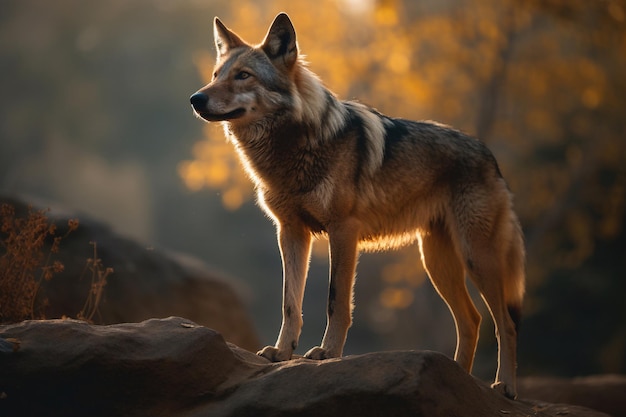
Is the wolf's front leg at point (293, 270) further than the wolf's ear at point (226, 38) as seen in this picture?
No

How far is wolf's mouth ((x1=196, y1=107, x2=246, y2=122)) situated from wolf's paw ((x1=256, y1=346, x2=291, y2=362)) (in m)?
1.59

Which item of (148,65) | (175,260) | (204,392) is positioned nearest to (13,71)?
(148,65)

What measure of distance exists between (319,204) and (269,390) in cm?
165

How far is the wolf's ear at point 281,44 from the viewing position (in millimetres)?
5254

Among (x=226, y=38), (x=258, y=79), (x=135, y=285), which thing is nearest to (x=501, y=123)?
(x=135, y=285)

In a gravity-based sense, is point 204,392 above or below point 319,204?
below

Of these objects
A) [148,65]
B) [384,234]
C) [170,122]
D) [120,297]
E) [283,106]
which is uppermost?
[148,65]

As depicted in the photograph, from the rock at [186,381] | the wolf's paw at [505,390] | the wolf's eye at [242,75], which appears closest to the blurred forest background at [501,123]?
the wolf's eye at [242,75]

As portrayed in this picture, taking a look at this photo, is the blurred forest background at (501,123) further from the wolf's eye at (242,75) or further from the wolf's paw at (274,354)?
the wolf's paw at (274,354)

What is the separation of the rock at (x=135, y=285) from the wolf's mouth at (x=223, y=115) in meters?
2.49

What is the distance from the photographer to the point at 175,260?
28.1ft

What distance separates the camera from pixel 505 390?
17.1 ft

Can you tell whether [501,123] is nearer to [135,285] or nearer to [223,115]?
[135,285]

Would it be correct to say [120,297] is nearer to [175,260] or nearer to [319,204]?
[175,260]
